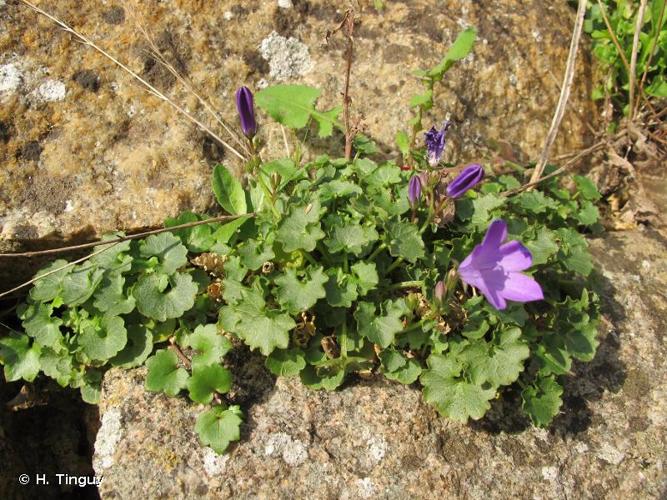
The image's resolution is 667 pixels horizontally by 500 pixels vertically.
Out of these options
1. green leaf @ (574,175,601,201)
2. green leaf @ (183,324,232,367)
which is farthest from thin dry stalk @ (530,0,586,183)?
green leaf @ (183,324,232,367)

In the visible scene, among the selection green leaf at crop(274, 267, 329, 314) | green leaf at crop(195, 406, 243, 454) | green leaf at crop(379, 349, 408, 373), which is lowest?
green leaf at crop(195, 406, 243, 454)

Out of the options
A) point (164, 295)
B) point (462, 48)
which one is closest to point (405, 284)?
point (164, 295)

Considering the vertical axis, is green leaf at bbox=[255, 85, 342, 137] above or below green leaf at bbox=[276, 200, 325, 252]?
above

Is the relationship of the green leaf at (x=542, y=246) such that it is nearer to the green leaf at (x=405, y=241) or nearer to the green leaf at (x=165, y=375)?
the green leaf at (x=405, y=241)

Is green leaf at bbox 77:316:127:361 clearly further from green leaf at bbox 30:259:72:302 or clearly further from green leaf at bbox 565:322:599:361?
green leaf at bbox 565:322:599:361

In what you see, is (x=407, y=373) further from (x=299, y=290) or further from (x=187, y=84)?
(x=187, y=84)

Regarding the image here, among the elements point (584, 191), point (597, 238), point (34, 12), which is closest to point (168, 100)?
point (34, 12)
